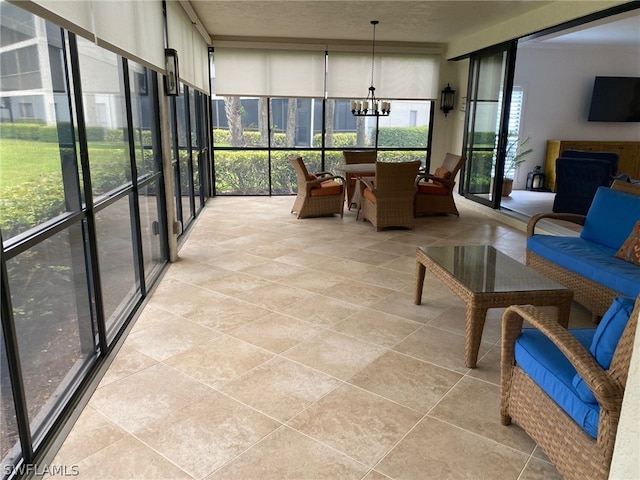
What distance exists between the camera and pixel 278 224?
612 centimetres

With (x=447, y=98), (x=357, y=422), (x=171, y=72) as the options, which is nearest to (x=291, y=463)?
(x=357, y=422)

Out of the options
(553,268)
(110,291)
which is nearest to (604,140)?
(553,268)

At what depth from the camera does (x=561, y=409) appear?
1.68m

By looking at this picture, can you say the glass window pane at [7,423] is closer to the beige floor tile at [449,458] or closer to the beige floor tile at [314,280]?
the beige floor tile at [449,458]

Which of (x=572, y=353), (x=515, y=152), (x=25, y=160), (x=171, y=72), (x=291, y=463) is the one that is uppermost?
(x=171, y=72)

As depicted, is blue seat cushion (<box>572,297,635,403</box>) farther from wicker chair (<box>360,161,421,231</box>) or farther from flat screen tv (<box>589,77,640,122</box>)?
flat screen tv (<box>589,77,640,122</box>)

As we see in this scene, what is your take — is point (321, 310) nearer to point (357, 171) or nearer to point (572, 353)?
point (572, 353)

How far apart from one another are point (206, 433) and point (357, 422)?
68 centimetres

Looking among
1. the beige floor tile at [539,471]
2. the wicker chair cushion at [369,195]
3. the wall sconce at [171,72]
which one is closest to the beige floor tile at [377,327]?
the beige floor tile at [539,471]

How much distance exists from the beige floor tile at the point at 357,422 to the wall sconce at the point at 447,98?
6.89m

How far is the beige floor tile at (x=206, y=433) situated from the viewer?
6.08 ft

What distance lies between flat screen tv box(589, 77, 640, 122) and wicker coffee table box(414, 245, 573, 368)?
721 cm

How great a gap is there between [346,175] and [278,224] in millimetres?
1678

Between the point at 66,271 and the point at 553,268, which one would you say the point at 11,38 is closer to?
the point at 66,271
